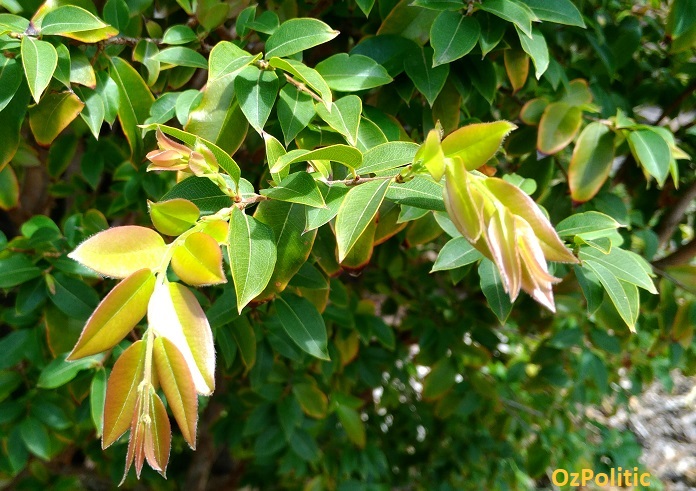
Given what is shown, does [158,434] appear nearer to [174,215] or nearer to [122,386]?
[122,386]

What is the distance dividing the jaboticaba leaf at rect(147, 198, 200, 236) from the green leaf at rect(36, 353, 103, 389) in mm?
547

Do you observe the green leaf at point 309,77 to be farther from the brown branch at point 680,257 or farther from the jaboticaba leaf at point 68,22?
the brown branch at point 680,257

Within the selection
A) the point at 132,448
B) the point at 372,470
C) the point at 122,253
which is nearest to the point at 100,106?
the point at 122,253

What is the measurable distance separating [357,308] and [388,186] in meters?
0.82

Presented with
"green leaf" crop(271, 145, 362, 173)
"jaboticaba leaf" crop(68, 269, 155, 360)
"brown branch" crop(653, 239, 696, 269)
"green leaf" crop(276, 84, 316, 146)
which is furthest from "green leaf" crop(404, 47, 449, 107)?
"brown branch" crop(653, 239, 696, 269)

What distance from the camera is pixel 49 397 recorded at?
1.18 m

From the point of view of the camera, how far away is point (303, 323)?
→ 2.95ft

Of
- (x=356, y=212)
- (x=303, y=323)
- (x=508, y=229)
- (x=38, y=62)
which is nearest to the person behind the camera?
(x=508, y=229)

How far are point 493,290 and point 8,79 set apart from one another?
618mm

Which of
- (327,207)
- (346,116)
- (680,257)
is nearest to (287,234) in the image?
(327,207)

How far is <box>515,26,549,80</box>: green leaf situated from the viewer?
0.81 metres

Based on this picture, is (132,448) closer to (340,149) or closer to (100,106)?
(340,149)

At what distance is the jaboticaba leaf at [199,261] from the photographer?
509 mm

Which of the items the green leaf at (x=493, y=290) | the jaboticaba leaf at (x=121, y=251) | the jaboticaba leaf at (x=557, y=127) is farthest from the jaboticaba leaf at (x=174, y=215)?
the jaboticaba leaf at (x=557, y=127)
